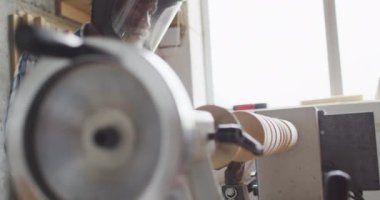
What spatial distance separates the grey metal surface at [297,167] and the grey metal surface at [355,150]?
32mm

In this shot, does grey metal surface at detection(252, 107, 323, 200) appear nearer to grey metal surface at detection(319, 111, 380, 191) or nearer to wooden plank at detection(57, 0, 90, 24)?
grey metal surface at detection(319, 111, 380, 191)

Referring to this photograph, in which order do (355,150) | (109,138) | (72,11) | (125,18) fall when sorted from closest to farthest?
(109,138) → (125,18) → (355,150) → (72,11)

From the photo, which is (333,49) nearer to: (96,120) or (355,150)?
(355,150)

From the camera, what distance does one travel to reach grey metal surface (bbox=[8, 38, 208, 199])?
0.98ft

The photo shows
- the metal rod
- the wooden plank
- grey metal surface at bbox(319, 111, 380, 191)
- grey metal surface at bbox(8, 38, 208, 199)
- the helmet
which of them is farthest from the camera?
the metal rod

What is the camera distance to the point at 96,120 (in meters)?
0.33

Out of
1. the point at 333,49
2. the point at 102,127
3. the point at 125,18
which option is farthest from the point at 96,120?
the point at 333,49

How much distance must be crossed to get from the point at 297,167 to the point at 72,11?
1.27 metres

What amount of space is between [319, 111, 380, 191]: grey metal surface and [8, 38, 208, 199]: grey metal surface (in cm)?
87

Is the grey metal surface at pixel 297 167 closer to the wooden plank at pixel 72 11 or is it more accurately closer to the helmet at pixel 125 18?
the helmet at pixel 125 18

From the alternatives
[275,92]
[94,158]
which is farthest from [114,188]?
[275,92]

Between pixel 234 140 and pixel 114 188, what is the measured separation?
0.12 m

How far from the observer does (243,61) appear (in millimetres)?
2512

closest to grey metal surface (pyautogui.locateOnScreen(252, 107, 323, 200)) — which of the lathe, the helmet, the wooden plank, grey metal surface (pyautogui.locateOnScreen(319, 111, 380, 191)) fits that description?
grey metal surface (pyautogui.locateOnScreen(319, 111, 380, 191))
